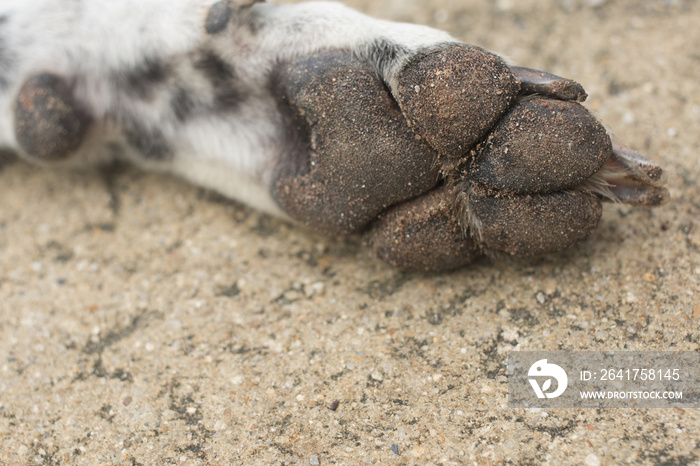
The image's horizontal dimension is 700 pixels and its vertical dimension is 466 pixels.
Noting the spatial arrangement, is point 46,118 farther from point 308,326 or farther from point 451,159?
point 451,159

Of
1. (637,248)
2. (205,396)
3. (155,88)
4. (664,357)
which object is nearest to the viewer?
(664,357)

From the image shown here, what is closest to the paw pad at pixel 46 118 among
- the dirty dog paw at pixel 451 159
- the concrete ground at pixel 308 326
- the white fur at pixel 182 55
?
the white fur at pixel 182 55

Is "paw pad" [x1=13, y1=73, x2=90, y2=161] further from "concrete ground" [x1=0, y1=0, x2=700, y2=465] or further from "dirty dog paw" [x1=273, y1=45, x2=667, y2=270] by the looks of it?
"dirty dog paw" [x1=273, y1=45, x2=667, y2=270]

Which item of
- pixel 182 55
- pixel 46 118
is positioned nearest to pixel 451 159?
pixel 182 55

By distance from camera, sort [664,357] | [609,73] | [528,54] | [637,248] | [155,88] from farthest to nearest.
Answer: [528,54] < [609,73] < [155,88] < [637,248] < [664,357]

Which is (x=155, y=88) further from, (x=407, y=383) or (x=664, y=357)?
(x=664, y=357)

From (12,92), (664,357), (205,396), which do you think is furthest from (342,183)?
(12,92)

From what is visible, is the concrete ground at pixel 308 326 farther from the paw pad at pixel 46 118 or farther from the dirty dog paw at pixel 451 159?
the paw pad at pixel 46 118
